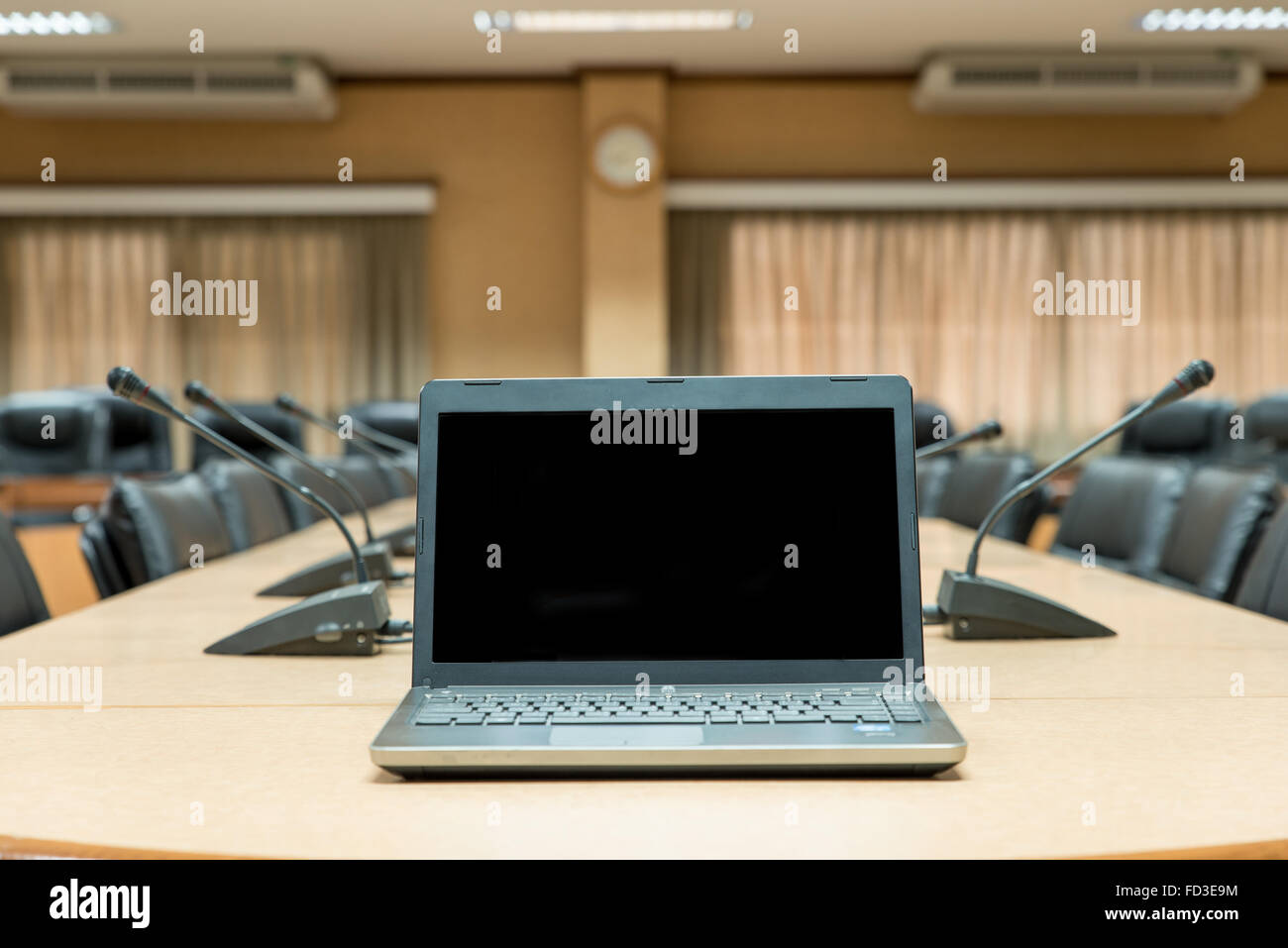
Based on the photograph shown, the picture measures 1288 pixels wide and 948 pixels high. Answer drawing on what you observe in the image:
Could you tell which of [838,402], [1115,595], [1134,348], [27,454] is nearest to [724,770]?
[838,402]

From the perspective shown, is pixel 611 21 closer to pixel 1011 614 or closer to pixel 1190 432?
pixel 1190 432

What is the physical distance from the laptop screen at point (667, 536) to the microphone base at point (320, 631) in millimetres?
352

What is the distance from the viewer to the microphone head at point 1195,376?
52.1 inches

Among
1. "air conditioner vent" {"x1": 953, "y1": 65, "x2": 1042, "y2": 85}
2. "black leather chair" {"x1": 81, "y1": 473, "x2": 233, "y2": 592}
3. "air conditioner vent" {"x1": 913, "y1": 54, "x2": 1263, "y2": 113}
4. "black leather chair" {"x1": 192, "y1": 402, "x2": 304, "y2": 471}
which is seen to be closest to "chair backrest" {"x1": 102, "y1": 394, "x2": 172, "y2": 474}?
"black leather chair" {"x1": 192, "y1": 402, "x2": 304, "y2": 471}

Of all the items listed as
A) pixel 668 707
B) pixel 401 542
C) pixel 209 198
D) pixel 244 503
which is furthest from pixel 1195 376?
pixel 209 198

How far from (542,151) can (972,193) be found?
2505 mm

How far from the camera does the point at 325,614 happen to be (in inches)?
51.1

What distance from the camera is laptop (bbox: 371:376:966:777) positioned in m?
0.95

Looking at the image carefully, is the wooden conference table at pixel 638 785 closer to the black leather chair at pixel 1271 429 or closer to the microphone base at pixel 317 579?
the microphone base at pixel 317 579

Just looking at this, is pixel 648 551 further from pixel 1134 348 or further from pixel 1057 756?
pixel 1134 348

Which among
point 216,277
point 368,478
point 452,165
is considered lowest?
point 368,478

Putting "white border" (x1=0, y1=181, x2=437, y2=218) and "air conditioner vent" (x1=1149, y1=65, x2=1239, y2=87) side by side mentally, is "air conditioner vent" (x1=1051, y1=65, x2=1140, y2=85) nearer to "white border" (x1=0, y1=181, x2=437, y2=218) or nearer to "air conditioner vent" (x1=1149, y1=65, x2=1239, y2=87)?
"air conditioner vent" (x1=1149, y1=65, x2=1239, y2=87)

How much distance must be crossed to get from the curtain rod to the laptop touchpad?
5753 mm

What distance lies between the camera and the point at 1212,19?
528 centimetres
